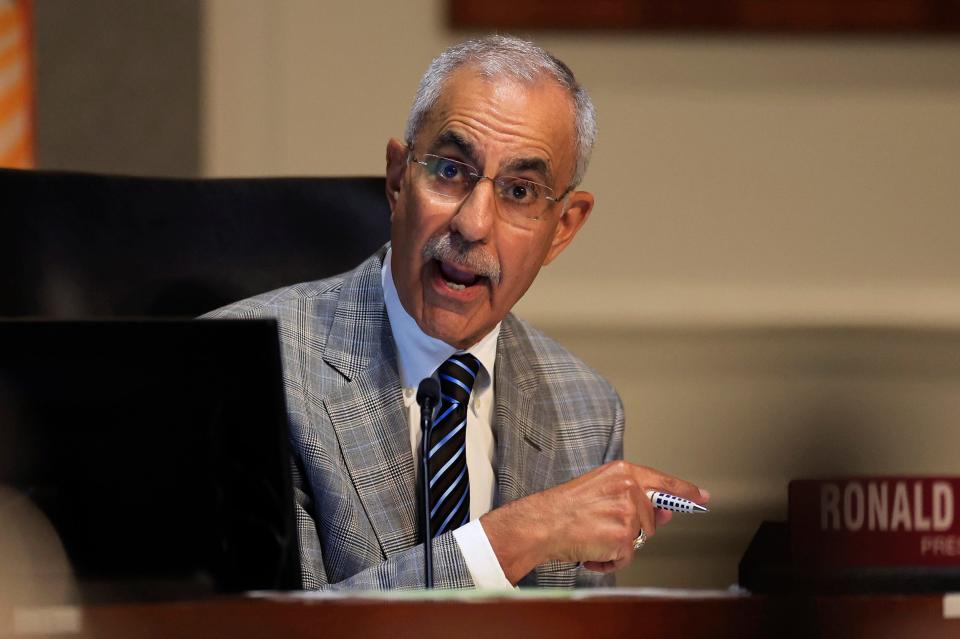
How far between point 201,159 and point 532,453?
126 centimetres

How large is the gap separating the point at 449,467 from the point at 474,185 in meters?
0.36

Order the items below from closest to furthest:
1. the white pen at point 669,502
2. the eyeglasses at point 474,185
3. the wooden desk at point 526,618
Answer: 1. the wooden desk at point 526,618
2. the white pen at point 669,502
3. the eyeglasses at point 474,185

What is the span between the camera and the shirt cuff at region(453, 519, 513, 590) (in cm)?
132

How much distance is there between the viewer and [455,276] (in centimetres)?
151

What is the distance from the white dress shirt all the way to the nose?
0.40 ft

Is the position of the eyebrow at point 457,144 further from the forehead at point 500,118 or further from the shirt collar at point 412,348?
the shirt collar at point 412,348

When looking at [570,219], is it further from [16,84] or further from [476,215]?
[16,84]

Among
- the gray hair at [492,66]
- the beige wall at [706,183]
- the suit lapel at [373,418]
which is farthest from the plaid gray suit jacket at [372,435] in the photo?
the beige wall at [706,183]

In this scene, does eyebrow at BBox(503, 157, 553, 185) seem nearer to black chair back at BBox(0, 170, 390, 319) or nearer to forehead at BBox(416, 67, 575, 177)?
forehead at BBox(416, 67, 575, 177)

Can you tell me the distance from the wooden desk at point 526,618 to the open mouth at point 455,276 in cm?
84

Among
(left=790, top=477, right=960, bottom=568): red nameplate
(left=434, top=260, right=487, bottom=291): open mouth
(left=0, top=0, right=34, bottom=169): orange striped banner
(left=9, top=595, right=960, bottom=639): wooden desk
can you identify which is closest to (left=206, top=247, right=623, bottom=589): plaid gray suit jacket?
(left=434, top=260, right=487, bottom=291): open mouth

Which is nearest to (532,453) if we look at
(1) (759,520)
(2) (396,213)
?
(2) (396,213)

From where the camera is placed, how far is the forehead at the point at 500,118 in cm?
153

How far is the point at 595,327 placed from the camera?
8.56 ft
